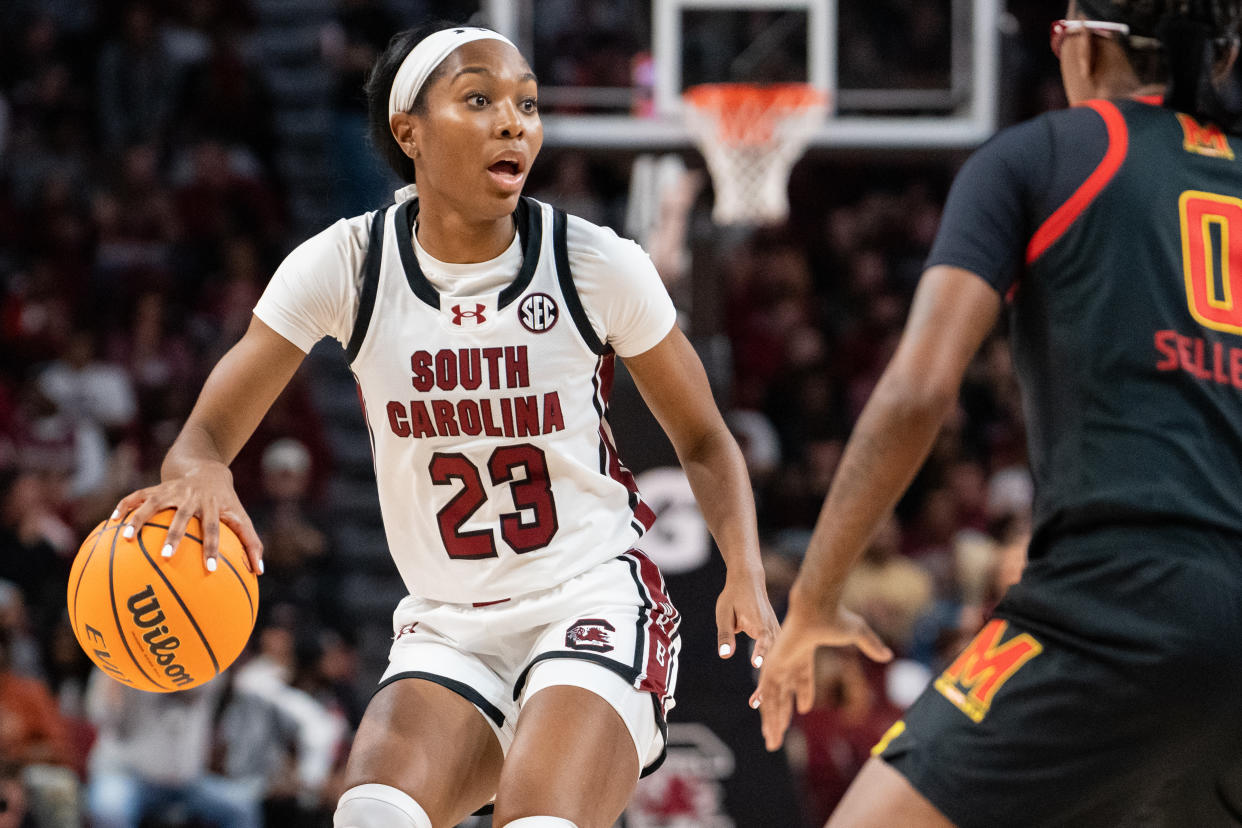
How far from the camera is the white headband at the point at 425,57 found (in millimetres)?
3523

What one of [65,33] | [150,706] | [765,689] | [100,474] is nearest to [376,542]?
[100,474]

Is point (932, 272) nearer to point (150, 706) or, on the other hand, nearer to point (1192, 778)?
point (1192, 778)

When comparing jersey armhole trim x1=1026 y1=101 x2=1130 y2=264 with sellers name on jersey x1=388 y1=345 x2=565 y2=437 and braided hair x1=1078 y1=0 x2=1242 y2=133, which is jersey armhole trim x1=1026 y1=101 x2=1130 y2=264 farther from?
sellers name on jersey x1=388 y1=345 x2=565 y2=437

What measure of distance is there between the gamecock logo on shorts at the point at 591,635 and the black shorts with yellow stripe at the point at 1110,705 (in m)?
1.02

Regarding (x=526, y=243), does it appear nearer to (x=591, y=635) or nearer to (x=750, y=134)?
(x=591, y=635)

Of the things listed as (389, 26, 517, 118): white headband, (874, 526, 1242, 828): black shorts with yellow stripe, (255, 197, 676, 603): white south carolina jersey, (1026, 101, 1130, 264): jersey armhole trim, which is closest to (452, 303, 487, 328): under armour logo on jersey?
(255, 197, 676, 603): white south carolina jersey

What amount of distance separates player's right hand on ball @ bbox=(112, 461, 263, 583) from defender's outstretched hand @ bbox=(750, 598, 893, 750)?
48.3 inches

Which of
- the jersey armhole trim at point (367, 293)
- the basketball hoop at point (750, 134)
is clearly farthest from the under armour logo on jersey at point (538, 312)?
the basketball hoop at point (750, 134)

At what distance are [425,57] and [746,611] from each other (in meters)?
1.51

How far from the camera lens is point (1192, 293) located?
2477 millimetres

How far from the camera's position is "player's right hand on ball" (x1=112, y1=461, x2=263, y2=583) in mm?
3270

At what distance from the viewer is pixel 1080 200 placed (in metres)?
2.49

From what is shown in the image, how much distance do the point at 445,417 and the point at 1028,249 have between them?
1457 millimetres

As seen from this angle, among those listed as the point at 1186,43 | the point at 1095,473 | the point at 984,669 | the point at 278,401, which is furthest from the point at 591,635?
the point at 278,401
